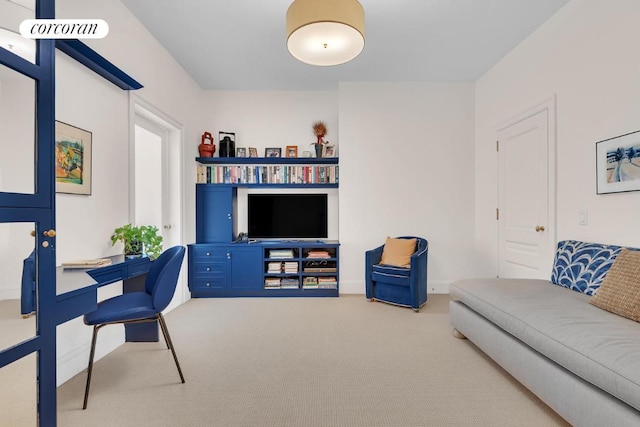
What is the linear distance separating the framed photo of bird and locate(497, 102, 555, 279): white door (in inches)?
162

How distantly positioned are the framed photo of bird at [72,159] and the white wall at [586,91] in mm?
4097

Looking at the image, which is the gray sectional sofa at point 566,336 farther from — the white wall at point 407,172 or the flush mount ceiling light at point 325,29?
the flush mount ceiling light at point 325,29

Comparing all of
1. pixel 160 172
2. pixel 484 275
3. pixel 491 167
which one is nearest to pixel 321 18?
pixel 160 172

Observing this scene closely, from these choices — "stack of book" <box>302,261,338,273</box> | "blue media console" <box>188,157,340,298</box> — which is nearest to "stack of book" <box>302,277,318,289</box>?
"blue media console" <box>188,157,340,298</box>

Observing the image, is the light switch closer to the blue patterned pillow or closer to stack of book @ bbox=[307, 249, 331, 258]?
the blue patterned pillow

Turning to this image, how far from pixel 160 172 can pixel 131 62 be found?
4.30 feet

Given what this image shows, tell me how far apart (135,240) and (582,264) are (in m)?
3.64

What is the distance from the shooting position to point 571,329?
1646 millimetres

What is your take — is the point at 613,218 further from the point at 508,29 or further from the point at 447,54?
the point at 447,54

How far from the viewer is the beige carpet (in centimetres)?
176

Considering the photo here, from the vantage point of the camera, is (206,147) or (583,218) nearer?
(583,218)

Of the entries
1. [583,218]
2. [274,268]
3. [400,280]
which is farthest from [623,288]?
[274,268]

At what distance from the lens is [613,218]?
7.86 feet

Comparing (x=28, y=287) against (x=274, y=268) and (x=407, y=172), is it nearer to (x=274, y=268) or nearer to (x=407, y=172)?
(x=274, y=268)
